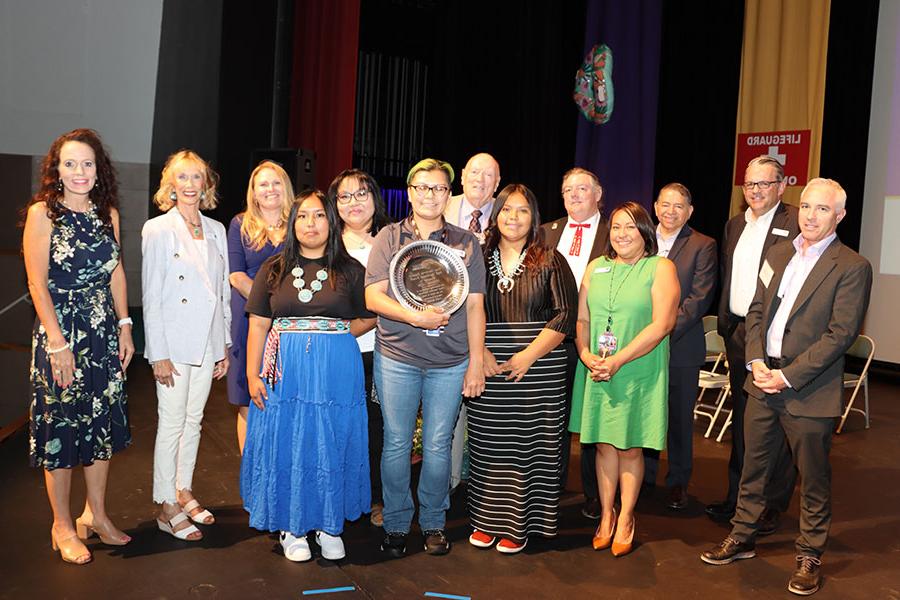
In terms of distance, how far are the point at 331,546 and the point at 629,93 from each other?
20.7 ft

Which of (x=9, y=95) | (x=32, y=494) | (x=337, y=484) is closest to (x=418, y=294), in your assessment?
(x=337, y=484)

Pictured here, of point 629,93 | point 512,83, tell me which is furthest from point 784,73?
point 512,83

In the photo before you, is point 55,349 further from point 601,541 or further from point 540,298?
point 601,541

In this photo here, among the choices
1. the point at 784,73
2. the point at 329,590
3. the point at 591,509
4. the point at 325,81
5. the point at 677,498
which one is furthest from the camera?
the point at 325,81

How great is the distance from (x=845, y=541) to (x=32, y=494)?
3.78 metres

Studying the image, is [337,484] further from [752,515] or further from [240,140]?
[240,140]

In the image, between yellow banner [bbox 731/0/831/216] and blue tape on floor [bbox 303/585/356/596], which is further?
yellow banner [bbox 731/0/831/216]

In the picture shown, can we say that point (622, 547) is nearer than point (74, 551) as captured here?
No

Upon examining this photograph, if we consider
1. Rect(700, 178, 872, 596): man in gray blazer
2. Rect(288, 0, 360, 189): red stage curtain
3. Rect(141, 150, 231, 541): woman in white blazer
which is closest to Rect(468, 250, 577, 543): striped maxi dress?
Rect(700, 178, 872, 596): man in gray blazer

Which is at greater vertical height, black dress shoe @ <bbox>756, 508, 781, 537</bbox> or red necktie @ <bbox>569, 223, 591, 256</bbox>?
red necktie @ <bbox>569, 223, 591, 256</bbox>

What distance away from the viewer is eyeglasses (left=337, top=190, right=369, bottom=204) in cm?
345

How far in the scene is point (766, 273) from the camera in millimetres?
3285

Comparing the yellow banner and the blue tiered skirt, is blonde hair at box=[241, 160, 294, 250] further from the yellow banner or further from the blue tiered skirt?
the yellow banner

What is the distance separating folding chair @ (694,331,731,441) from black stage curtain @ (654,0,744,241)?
2.07 meters
